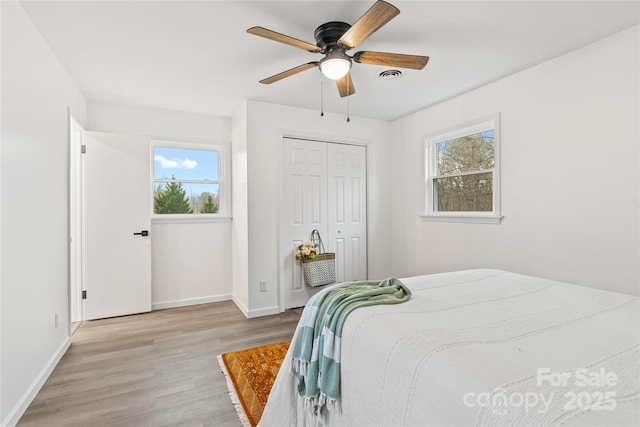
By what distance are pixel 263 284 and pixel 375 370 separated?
259 centimetres

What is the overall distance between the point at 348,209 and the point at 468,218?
1468 millimetres

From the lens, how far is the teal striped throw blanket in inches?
49.6

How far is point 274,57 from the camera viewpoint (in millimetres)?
2494

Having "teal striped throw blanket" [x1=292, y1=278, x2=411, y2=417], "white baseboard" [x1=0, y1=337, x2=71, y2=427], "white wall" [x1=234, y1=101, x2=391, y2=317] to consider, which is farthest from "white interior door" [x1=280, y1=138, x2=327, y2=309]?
"teal striped throw blanket" [x1=292, y1=278, x2=411, y2=417]

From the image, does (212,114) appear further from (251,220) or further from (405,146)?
(405,146)

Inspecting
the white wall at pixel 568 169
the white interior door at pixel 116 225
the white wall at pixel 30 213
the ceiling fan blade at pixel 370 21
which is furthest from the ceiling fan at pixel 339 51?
the white interior door at pixel 116 225

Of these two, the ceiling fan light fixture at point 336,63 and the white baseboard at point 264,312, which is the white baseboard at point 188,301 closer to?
the white baseboard at point 264,312

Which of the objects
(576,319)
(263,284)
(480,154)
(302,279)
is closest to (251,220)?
(263,284)

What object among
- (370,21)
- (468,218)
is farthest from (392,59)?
(468,218)

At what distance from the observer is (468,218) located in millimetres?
3266

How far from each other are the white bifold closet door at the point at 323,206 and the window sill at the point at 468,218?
91 centimetres

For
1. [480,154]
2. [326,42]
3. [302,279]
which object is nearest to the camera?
[326,42]

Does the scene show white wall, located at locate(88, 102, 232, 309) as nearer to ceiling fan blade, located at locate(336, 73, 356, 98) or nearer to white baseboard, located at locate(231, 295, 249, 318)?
white baseboard, located at locate(231, 295, 249, 318)

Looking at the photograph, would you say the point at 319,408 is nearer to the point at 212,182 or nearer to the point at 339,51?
the point at 339,51
